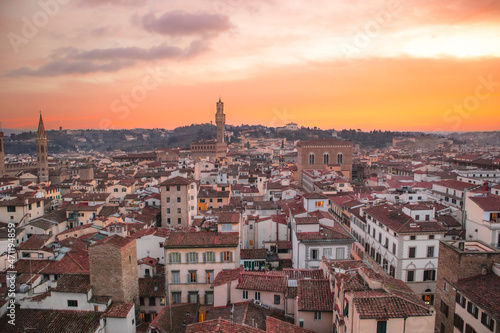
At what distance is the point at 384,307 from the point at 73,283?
1436 cm

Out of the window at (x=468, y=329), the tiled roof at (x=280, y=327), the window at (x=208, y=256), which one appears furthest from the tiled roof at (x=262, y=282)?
the window at (x=468, y=329)

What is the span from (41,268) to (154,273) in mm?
6265

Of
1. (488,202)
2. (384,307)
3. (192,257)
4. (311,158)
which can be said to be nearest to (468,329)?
(384,307)

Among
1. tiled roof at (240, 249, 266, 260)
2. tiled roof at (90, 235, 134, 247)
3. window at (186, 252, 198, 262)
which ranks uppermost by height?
tiled roof at (90, 235, 134, 247)

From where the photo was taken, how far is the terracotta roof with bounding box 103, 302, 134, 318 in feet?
50.5

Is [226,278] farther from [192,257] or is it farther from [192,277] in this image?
[192,277]

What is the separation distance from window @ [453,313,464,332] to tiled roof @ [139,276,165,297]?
1373 centimetres

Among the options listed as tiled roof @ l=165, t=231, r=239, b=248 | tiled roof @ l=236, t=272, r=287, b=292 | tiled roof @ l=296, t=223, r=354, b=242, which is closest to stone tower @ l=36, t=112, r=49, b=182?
tiled roof @ l=165, t=231, r=239, b=248

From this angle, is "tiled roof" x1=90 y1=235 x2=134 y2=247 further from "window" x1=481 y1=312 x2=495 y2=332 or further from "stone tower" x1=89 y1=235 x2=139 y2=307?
"window" x1=481 y1=312 x2=495 y2=332

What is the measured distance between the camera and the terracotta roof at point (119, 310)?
1539cm

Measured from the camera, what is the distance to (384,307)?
9641 millimetres

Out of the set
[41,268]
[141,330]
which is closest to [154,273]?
[141,330]

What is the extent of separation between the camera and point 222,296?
14.2m

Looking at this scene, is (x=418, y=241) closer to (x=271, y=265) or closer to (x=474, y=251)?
(x=474, y=251)
